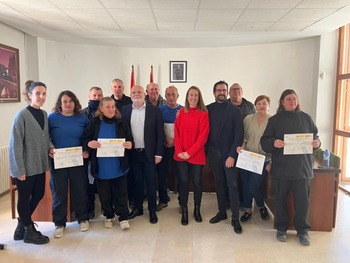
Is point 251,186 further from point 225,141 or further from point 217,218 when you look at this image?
point 225,141

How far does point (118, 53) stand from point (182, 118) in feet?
13.6

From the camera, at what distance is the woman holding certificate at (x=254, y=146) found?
3041mm

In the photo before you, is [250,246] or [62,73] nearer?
[250,246]

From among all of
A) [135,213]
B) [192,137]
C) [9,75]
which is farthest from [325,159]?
[9,75]

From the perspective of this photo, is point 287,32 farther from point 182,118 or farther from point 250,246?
point 250,246

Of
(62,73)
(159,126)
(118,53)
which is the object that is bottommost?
(159,126)

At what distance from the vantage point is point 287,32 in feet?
16.5

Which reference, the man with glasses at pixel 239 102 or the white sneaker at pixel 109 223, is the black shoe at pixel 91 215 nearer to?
the white sneaker at pixel 109 223

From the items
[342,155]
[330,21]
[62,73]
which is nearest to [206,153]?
[330,21]

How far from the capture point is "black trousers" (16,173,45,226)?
8.46 ft

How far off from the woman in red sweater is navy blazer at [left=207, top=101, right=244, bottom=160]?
17 cm

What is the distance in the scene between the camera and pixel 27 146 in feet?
8.30

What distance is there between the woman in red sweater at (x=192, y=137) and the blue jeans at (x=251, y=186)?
548 mm

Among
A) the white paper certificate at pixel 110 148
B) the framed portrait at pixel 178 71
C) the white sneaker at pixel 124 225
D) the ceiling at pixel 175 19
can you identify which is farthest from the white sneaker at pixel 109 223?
the framed portrait at pixel 178 71
